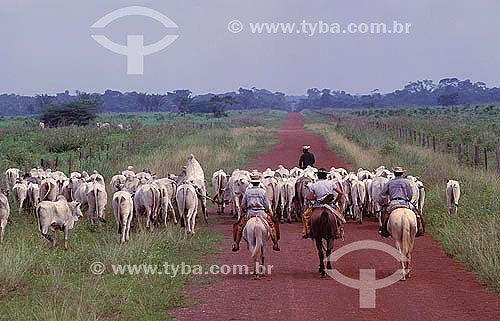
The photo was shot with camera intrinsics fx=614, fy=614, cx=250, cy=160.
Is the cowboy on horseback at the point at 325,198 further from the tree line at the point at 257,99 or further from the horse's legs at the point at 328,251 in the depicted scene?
the tree line at the point at 257,99

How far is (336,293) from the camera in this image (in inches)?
330

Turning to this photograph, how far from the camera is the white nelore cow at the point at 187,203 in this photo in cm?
1277

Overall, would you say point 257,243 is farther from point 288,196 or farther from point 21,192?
point 21,192

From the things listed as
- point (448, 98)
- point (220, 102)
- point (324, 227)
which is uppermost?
point (448, 98)

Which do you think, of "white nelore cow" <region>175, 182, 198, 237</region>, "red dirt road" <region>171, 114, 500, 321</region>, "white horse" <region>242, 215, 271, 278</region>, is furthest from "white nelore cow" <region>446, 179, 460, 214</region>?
Result: "white horse" <region>242, 215, 271, 278</region>

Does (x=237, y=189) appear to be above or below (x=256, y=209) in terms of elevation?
below

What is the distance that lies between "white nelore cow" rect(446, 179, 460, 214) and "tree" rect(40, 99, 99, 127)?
43971 mm

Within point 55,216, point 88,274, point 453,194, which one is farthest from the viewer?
point 453,194

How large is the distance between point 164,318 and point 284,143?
100ft

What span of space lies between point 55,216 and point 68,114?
4478 centimetres

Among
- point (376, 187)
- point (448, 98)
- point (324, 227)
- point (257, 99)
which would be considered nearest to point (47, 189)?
point (324, 227)

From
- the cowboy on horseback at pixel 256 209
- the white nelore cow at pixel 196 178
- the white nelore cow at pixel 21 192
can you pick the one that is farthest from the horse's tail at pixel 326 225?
the white nelore cow at pixel 21 192

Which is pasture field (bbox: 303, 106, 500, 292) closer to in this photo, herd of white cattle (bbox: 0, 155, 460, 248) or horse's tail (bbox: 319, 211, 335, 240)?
herd of white cattle (bbox: 0, 155, 460, 248)

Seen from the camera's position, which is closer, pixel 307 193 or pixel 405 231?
pixel 405 231
